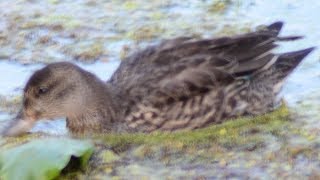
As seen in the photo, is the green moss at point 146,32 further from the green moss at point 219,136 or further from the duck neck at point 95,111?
the green moss at point 219,136

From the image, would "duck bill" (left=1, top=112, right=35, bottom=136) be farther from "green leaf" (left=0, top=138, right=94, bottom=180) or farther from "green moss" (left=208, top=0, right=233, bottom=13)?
"green moss" (left=208, top=0, right=233, bottom=13)

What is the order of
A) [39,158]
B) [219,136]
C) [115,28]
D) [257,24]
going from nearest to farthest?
[39,158] → [219,136] → [257,24] → [115,28]

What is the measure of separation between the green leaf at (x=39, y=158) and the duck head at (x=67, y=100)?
100 cm

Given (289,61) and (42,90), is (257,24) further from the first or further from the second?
(42,90)

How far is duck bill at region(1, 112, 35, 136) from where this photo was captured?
8.52m

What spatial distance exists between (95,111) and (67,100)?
24 centimetres

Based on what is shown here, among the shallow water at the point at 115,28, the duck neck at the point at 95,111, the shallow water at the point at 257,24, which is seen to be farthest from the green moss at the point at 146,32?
the duck neck at the point at 95,111

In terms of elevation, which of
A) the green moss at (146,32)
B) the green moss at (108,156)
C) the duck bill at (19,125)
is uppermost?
the green moss at (146,32)

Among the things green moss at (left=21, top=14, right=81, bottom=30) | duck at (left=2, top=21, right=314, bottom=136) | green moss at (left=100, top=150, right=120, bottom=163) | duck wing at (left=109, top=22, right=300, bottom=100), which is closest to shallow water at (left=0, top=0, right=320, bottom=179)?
green moss at (left=21, top=14, right=81, bottom=30)

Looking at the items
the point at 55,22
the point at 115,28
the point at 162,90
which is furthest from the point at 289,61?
the point at 55,22

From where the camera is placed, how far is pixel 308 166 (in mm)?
7488

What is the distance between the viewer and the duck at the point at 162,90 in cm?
859

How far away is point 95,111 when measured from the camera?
28.8ft

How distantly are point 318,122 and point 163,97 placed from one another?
1174 mm
